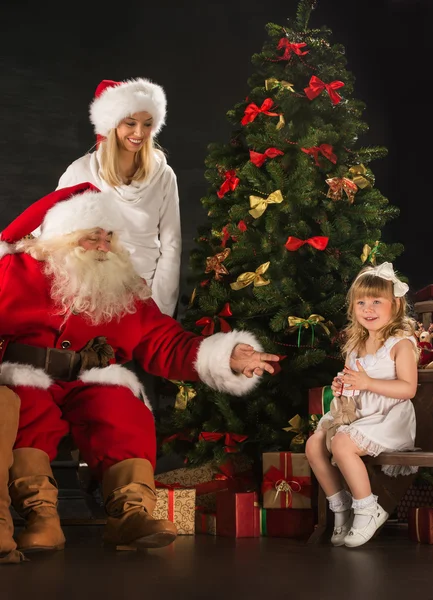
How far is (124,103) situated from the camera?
14.0 ft

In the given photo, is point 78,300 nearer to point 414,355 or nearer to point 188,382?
point 188,382

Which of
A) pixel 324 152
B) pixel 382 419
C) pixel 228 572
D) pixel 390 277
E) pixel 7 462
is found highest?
pixel 324 152

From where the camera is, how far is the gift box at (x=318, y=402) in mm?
3512

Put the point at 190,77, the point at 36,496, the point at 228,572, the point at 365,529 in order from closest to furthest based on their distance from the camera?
the point at 228,572, the point at 36,496, the point at 365,529, the point at 190,77

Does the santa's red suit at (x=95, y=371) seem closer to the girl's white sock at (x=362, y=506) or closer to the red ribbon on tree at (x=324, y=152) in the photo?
the girl's white sock at (x=362, y=506)

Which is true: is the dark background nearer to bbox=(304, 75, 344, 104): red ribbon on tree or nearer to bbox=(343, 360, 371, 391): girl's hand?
bbox=(304, 75, 344, 104): red ribbon on tree

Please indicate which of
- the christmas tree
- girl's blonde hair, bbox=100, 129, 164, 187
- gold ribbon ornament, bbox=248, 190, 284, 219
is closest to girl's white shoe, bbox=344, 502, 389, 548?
the christmas tree

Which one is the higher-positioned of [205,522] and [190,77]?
[190,77]

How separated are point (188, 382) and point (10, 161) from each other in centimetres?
206

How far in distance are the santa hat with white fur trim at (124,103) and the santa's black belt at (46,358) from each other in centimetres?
148

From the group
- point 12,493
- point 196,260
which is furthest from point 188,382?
point 12,493

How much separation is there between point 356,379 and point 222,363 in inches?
20.0

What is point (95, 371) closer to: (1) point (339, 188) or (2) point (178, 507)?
(2) point (178, 507)

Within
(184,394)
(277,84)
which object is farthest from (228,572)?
(277,84)
